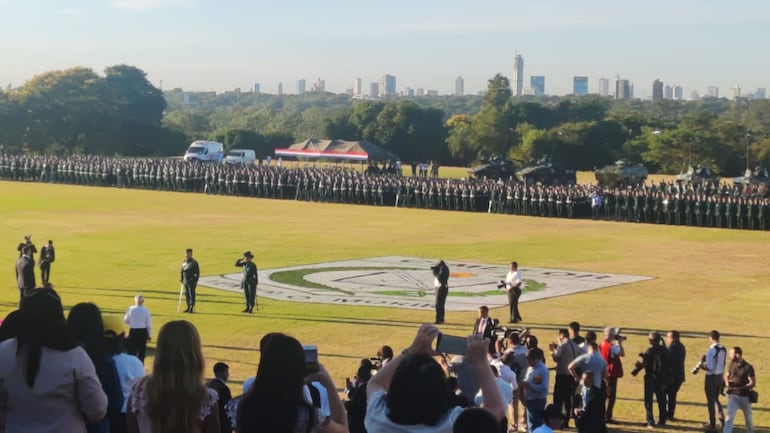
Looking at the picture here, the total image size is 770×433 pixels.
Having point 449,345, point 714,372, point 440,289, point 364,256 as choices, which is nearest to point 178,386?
point 449,345

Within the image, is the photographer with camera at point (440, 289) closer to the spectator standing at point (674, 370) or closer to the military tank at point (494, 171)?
the spectator standing at point (674, 370)

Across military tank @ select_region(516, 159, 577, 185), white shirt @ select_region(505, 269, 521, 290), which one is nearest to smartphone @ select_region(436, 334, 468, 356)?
white shirt @ select_region(505, 269, 521, 290)

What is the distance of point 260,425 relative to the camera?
17.0 feet

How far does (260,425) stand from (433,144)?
304 feet

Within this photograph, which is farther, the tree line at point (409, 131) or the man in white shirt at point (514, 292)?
the tree line at point (409, 131)

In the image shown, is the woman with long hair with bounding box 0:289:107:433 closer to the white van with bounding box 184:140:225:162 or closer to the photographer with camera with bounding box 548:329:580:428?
the photographer with camera with bounding box 548:329:580:428

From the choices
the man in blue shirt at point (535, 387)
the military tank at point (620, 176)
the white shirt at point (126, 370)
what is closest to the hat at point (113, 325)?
the white shirt at point (126, 370)

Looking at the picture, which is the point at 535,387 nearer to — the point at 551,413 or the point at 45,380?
the point at 551,413

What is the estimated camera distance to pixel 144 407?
5.34 meters

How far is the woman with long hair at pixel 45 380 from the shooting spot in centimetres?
548

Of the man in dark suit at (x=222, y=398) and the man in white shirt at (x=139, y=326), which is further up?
the man in dark suit at (x=222, y=398)

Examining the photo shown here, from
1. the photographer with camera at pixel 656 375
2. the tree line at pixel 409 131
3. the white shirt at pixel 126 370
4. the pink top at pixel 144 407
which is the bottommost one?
the photographer with camera at pixel 656 375

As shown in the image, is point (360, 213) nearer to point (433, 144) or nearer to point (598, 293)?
point (598, 293)

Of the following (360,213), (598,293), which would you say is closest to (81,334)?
(598,293)
